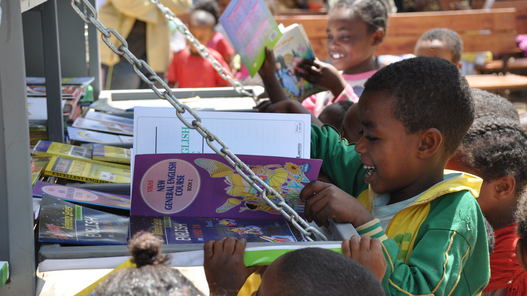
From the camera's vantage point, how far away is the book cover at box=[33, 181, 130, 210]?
1.25 m

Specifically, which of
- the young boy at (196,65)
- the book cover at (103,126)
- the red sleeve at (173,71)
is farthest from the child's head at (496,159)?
the red sleeve at (173,71)

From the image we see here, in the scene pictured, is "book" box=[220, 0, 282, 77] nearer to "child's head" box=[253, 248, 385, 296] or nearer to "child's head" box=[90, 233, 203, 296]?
"child's head" box=[253, 248, 385, 296]

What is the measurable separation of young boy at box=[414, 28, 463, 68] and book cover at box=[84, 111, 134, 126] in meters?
2.24

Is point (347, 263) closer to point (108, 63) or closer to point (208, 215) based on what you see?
point (208, 215)

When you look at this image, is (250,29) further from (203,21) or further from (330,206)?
(203,21)

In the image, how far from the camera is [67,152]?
5.65ft

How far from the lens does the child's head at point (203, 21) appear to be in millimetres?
5188

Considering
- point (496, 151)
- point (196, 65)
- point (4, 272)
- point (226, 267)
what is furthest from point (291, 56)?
point (196, 65)

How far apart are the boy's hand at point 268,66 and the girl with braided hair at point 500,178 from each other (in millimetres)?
963

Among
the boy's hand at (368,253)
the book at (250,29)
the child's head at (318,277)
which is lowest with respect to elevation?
the boy's hand at (368,253)

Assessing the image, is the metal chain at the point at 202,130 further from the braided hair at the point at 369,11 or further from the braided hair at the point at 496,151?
the braided hair at the point at 369,11

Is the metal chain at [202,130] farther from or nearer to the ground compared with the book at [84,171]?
farther from the ground

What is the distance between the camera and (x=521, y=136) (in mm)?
1682

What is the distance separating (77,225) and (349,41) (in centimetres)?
219
